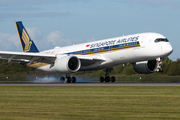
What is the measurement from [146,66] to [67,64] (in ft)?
32.6

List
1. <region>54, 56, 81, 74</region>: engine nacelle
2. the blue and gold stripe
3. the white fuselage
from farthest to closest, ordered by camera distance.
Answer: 1. <region>54, 56, 81, 74</region>: engine nacelle
2. the blue and gold stripe
3. the white fuselage

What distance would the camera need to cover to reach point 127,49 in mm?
29641

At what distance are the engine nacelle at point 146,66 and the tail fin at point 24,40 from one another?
16745 millimetres

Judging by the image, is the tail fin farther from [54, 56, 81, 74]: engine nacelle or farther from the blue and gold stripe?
[54, 56, 81, 74]: engine nacelle

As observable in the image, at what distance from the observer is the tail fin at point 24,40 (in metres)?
42.2

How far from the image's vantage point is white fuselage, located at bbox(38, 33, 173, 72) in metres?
27.9

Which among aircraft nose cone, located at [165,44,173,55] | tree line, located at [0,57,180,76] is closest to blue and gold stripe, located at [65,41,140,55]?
aircraft nose cone, located at [165,44,173,55]

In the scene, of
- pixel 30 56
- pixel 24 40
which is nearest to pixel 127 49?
pixel 30 56

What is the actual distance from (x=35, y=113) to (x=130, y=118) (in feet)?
10.4

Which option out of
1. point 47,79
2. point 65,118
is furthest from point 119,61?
point 65,118


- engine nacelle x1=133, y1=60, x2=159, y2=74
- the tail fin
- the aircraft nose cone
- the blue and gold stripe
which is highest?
the tail fin

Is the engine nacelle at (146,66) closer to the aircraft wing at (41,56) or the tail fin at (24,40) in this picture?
the aircraft wing at (41,56)

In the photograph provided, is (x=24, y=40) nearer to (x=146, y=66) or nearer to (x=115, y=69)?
(x=115, y=69)

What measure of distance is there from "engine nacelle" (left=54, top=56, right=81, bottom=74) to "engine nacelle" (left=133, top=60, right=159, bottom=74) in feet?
26.2
